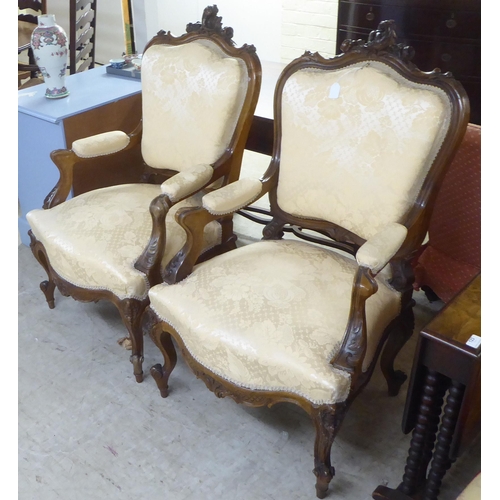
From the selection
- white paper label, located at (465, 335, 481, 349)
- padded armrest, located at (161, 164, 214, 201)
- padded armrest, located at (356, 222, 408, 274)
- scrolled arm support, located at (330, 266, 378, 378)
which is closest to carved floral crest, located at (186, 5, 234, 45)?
padded armrest, located at (161, 164, 214, 201)

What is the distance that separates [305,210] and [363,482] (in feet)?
2.53

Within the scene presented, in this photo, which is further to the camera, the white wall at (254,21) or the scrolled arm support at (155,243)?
the white wall at (254,21)

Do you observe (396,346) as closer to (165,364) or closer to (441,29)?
(165,364)

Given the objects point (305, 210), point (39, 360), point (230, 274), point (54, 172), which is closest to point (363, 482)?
point (230, 274)

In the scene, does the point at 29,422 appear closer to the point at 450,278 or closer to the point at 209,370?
the point at 209,370

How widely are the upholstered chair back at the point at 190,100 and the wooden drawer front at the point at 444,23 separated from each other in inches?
62.2

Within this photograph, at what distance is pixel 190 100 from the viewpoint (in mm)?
1805

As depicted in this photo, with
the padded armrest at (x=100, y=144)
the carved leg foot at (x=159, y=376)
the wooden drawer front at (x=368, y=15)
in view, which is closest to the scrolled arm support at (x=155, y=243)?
the carved leg foot at (x=159, y=376)

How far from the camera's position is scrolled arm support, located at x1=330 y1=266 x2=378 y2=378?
1245 millimetres

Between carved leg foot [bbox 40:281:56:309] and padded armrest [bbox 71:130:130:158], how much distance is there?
0.52 metres

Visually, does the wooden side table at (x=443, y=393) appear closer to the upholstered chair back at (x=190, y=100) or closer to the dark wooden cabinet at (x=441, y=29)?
the upholstered chair back at (x=190, y=100)

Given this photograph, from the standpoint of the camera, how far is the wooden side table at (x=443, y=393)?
45.2 inches

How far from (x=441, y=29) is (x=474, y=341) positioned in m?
2.25

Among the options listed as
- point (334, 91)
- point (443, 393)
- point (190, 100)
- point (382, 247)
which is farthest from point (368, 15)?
point (443, 393)
